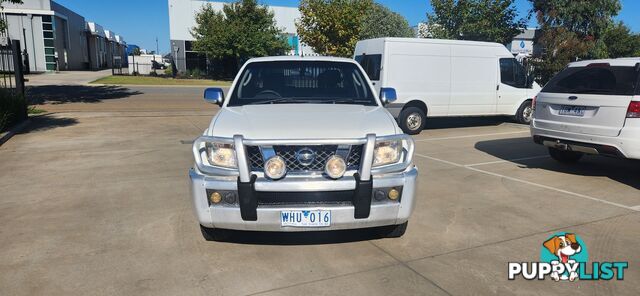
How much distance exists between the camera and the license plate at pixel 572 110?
20.6 feet

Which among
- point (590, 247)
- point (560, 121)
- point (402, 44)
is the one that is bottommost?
point (590, 247)

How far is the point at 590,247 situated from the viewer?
4.09 m

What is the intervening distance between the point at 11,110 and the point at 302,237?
32.9 feet

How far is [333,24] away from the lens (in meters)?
27.6

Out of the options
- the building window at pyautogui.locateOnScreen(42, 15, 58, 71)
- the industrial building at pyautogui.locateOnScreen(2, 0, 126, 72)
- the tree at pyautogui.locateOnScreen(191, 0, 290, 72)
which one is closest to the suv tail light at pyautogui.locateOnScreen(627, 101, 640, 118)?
the tree at pyautogui.locateOnScreen(191, 0, 290, 72)

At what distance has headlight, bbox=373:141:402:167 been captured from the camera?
3.63 meters

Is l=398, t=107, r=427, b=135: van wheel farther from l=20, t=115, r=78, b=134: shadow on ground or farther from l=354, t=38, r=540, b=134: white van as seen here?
l=20, t=115, r=78, b=134: shadow on ground

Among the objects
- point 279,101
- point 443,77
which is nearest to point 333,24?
point 443,77

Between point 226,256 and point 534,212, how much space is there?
354cm

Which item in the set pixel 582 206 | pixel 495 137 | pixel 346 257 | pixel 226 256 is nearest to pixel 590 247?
pixel 582 206

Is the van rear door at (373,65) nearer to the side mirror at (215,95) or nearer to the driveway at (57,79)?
the side mirror at (215,95)

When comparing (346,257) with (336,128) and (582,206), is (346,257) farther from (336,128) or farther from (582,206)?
(582,206)

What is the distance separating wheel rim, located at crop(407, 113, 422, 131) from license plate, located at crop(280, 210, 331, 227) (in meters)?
8.11

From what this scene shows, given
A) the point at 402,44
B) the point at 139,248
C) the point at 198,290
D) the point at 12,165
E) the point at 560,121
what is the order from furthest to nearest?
the point at 402,44 → the point at 12,165 → the point at 560,121 → the point at 139,248 → the point at 198,290
